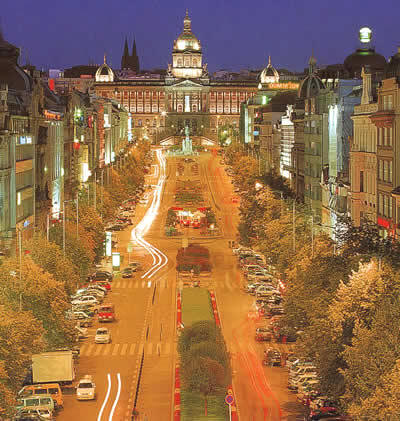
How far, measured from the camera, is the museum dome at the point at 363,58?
390ft

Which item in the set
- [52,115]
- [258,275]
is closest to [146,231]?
[52,115]

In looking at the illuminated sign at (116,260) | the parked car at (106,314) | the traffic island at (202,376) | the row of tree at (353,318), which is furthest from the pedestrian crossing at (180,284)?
the traffic island at (202,376)

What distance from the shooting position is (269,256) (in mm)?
87812

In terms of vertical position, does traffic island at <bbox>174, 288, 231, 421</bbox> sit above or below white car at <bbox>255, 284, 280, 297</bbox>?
above

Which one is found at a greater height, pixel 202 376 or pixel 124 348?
pixel 202 376

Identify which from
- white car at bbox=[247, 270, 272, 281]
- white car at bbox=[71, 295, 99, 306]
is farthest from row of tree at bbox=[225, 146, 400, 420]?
white car at bbox=[247, 270, 272, 281]

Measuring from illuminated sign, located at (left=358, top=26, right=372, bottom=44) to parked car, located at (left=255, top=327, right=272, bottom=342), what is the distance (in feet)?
174

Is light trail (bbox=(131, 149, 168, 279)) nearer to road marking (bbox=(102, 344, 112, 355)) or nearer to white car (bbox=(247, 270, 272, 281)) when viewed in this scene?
white car (bbox=(247, 270, 272, 281))

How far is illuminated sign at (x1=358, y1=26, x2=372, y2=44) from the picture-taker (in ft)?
386

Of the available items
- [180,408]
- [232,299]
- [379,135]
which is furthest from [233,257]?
[180,408]

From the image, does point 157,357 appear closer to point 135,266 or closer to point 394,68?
point 394,68

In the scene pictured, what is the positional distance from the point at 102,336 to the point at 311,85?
68929 millimetres

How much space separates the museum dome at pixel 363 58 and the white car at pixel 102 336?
54197 millimetres

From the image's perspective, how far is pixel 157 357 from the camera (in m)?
67.3
